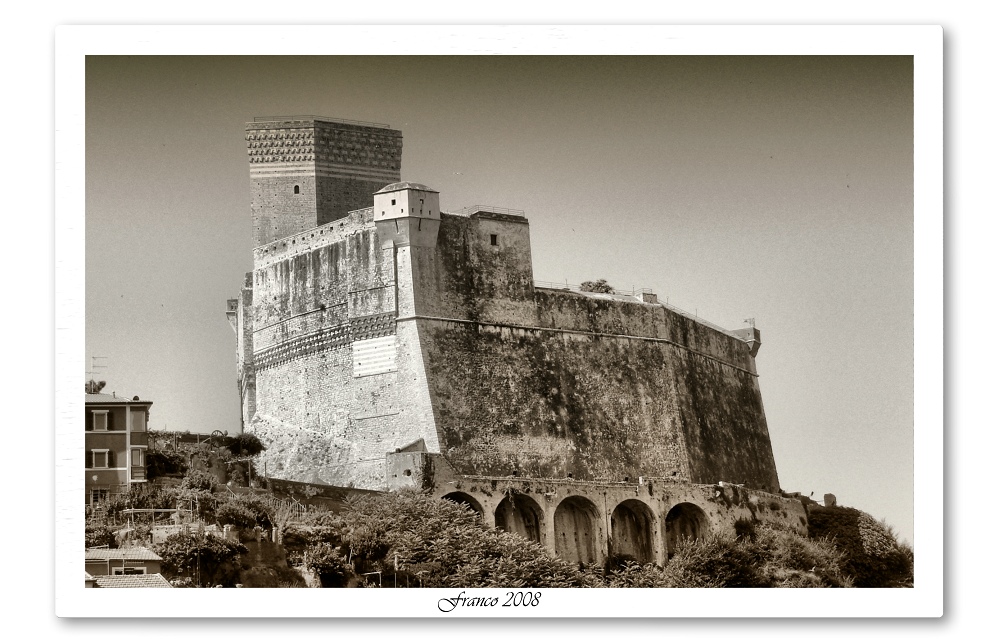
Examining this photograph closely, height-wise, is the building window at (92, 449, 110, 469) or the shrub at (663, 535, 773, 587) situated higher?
the building window at (92, 449, 110, 469)

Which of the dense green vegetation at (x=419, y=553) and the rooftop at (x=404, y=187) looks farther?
the rooftop at (x=404, y=187)

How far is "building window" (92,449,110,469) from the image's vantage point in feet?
69.7

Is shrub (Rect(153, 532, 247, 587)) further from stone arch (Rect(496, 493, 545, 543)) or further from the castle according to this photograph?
stone arch (Rect(496, 493, 545, 543))

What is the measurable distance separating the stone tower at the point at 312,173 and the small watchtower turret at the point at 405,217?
0.55m

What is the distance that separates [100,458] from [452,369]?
6.61 m

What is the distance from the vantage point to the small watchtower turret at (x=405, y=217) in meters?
26.8

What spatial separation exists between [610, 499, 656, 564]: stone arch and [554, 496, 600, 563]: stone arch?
0.28m

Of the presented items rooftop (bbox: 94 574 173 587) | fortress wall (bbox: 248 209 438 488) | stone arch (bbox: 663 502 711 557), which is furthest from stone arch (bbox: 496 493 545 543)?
rooftop (bbox: 94 574 173 587)

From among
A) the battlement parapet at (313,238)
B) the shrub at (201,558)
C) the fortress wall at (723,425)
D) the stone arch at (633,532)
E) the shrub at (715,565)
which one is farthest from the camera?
the fortress wall at (723,425)

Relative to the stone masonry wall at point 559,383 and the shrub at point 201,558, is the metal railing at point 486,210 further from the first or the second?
the shrub at point 201,558

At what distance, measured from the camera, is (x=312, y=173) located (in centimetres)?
2934

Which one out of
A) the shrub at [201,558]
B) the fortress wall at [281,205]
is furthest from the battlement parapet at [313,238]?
the shrub at [201,558]
